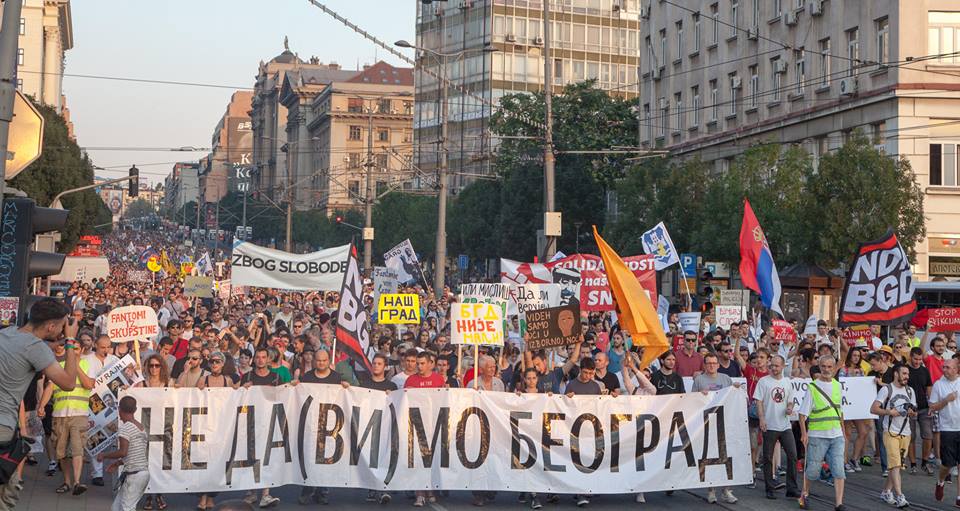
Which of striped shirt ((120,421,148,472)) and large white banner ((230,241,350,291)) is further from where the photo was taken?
large white banner ((230,241,350,291))

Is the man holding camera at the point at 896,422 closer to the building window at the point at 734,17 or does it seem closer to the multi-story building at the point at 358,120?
the building window at the point at 734,17

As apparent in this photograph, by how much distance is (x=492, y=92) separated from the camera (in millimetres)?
90062

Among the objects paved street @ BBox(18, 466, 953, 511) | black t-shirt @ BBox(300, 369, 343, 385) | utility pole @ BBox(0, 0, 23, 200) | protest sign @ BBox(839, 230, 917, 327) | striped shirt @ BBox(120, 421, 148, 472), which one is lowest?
paved street @ BBox(18, 466, 953, 511)

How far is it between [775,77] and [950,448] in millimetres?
32630

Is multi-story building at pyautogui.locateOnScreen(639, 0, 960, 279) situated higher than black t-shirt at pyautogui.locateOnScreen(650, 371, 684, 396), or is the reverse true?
multi-story building at pyautogui.locateOnScreen(639, 0, 960, 279)

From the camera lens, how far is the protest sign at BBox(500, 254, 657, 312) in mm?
23594

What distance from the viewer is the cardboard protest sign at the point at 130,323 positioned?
15.7m

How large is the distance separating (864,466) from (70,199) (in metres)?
53.5

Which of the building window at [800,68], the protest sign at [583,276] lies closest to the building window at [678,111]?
the building window at [800,68]

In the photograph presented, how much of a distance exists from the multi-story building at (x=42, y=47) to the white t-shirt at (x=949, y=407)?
89661 mm

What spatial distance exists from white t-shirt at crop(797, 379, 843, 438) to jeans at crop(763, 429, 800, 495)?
0.54 meters

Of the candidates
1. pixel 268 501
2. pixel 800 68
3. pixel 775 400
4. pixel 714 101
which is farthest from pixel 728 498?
pixel 714 101

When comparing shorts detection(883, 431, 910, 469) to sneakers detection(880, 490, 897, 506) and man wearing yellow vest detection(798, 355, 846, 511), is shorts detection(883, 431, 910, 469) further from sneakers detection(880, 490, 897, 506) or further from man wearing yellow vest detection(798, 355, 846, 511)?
man wearing yellow vest detection(798, 355, 846, 511)

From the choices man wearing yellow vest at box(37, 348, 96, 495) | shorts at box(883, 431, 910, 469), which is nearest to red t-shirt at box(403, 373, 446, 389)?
man wearing yellow vest at box(37, 348, 96, 495)
